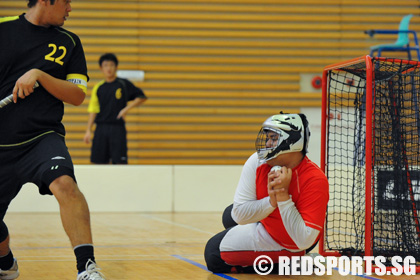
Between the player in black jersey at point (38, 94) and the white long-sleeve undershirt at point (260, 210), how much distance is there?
95 centimetres

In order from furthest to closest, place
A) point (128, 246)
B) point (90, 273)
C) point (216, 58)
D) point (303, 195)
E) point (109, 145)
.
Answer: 1. point (216, 58)
2. point (109, 145)
3. point (128, 246)
4. point (303, 195)
5. point (90, 273)

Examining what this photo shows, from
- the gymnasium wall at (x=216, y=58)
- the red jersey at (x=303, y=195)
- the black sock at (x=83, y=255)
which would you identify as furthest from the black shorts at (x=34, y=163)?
the gymnasium wall at (x=216, y=58)

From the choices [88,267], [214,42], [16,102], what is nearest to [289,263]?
[88,267]

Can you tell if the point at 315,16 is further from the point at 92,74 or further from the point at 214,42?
the point at 92,74

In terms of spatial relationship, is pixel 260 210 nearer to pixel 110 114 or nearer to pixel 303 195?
pixel 303 195

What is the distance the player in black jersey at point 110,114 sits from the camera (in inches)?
376

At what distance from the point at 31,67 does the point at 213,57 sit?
27.9ft

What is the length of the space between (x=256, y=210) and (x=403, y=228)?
1.43 m

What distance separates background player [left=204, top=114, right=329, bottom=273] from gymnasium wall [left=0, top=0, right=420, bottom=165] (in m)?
7.76

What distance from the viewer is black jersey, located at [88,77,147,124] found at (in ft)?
31.7

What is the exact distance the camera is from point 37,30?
3.60 meters

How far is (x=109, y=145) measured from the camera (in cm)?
959

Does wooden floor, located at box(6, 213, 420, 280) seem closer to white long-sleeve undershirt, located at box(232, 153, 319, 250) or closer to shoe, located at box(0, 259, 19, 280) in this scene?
shoe, located at box(0, 259, 19, 280)

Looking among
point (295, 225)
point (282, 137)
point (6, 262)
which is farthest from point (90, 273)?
point (282, 137)
